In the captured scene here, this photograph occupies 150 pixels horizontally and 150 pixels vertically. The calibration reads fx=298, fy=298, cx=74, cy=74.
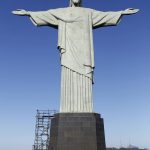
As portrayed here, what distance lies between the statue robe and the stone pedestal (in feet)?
1.41

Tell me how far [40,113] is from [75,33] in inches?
840

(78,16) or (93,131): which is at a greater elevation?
(78,16)

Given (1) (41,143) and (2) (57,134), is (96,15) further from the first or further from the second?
(1) (41,143)

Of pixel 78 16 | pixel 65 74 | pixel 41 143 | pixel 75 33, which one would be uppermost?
pixel 78 16

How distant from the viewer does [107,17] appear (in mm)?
13430

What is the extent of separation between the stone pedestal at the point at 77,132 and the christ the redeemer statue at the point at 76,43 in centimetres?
41

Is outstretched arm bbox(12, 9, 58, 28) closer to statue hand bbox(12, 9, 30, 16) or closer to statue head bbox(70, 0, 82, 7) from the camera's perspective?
statue hand bbox(12, 9, 30, 16)

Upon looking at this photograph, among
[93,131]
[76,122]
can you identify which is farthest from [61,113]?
[93,131]

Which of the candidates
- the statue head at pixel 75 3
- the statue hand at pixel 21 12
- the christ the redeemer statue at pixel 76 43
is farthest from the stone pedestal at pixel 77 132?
the statue head at pixel 75 3

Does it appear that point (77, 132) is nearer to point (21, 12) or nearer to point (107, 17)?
point (107, 17)

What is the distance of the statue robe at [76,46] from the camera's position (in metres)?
12.0

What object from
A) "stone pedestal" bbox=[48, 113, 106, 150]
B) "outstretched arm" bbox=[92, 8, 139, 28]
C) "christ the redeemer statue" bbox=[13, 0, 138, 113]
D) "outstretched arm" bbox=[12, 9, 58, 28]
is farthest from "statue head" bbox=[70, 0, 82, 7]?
"stone pedestal" bbox=[48, 113, 106, 150]

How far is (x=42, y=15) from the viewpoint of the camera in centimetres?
1323

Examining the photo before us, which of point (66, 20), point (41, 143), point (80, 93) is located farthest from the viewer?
point (41, 143)
